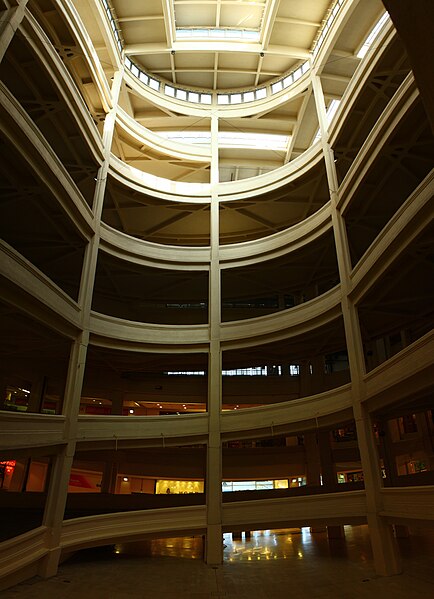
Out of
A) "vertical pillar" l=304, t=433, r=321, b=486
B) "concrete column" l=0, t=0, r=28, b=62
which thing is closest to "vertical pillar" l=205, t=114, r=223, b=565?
"vertical pillar" l=304, t=433, r=321, b=486

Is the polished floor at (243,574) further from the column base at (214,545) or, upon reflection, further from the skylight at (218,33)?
the skylight at (218,33)

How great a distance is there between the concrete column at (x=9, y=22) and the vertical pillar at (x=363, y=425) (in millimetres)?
13531

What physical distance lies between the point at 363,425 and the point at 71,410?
10940mm

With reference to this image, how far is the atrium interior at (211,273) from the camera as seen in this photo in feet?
46.7

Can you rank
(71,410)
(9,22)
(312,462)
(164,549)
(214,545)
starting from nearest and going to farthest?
(9,22), (71,410), (214,545), (164,549), (312,462)

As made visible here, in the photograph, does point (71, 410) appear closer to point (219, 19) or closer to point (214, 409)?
point (214, 409)

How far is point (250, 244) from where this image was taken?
22.0 m

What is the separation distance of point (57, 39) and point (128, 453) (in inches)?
866


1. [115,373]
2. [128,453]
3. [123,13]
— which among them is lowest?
[128,453]

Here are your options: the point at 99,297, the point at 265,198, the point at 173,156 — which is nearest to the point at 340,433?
the point at 265,198

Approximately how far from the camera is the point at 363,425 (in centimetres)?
1465

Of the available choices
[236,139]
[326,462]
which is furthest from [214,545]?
[236,139]

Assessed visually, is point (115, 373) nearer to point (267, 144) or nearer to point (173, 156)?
point (173, 156)

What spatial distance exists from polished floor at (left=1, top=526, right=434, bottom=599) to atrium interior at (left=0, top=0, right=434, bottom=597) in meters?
0.79
